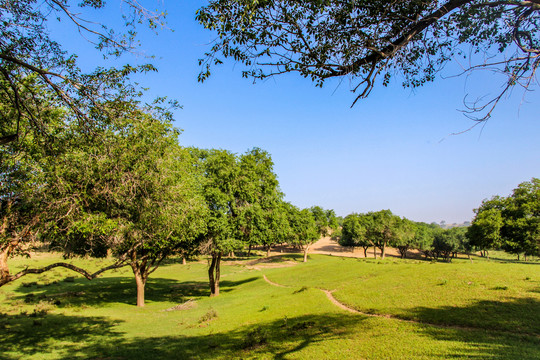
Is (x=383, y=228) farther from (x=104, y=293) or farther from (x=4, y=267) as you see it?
(x=4, y=267)

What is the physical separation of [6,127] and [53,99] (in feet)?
6.91

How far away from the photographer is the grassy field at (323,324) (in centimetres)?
1127

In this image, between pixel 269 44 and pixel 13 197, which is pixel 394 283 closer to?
pixel 269 44

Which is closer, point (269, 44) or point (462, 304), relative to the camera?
point (269, 44)

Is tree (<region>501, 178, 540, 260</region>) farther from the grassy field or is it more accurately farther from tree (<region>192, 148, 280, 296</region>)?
tree (<region>192, 148, 280, 296</region>)

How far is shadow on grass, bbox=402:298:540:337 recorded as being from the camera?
39.1 feet

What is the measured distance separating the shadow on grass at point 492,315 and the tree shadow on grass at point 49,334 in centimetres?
1850

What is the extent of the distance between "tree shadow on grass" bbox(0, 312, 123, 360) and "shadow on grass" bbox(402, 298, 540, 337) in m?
18.5

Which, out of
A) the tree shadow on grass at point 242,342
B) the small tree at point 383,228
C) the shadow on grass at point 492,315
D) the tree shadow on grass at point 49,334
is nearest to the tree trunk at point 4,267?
the tree shadow on grass at point 49,334

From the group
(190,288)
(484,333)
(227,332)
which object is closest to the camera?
(484,333)

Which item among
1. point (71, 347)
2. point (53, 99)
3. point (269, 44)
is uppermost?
point (269, 44)

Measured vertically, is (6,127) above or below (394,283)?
above

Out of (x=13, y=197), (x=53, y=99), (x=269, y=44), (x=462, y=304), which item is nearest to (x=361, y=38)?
(x=269, y=44)

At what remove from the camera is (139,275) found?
1038 inches
